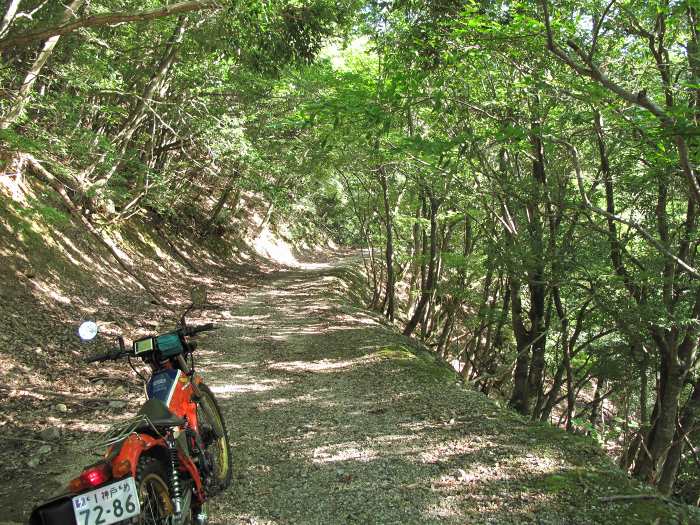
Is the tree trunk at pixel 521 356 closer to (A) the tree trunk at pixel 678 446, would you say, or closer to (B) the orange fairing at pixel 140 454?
(A) the tree trunk at pixel 678 446

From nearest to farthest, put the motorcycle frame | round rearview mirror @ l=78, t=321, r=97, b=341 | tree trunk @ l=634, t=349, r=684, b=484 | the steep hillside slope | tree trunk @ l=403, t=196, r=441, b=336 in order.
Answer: the motorcycle frame, round rearview mirror @ l=78, t=321, r=97, b=341, the steep hillside slope, tree trunk @ l=634, t=349, r=684, b=484, tree trunk @ l=403, t=196, r=441, b=336

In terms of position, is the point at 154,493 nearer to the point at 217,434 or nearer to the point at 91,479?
the point at 91,479

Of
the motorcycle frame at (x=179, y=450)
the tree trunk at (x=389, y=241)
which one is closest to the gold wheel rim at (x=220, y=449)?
the motorcycle frame at (x=179, y=450)

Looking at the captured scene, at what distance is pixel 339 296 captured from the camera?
54.4 feet

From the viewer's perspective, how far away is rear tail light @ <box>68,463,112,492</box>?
7.43 ft

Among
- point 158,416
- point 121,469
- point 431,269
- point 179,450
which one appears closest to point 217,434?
point 179,450

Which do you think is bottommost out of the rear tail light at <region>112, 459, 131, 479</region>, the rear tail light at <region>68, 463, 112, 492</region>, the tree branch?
the rear tail light at <region>68, 463, 112, 492</region>

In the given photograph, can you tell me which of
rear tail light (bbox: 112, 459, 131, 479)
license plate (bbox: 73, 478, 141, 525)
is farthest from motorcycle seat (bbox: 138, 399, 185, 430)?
license plate (bbox: 73, 478, 141, 525)

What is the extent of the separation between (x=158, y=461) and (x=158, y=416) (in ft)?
0.82

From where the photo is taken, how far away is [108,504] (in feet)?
7.36

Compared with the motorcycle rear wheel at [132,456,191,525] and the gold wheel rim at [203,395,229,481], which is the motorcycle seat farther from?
the gold wheel rim at [203,395,229,481]

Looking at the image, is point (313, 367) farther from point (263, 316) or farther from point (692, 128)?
point (692, 128)

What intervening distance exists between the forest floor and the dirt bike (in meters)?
0.71

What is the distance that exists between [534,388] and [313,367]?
184 inches
